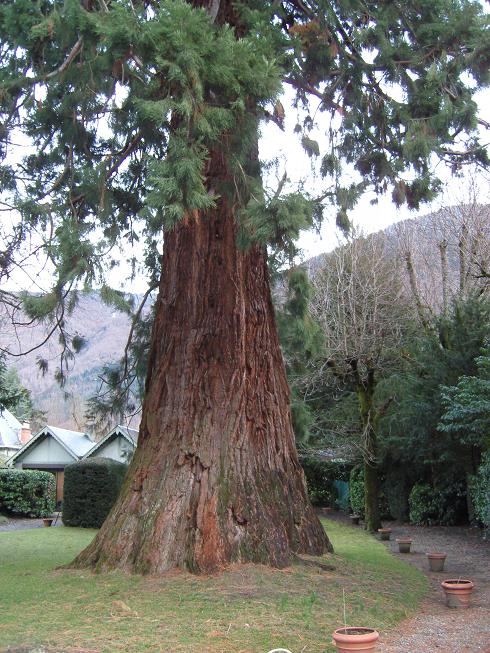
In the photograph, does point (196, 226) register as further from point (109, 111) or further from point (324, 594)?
point (324, 594)

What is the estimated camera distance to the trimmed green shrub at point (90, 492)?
18531 mm

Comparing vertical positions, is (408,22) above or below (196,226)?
above

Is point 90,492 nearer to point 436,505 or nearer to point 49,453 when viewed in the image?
point 436,505

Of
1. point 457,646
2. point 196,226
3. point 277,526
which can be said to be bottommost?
point 457,646

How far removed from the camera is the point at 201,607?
626 cm

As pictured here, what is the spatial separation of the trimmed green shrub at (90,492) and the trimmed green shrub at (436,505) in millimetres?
8487

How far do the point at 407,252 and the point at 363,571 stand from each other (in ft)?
44.6

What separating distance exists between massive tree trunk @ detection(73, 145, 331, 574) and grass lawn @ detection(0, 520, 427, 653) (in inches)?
15.0

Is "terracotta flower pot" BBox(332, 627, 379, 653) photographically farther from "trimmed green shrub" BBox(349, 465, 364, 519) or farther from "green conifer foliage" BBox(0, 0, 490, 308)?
"trimmed green shrub" BBox(349, 465, 364, 519)

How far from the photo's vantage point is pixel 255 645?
528 cm

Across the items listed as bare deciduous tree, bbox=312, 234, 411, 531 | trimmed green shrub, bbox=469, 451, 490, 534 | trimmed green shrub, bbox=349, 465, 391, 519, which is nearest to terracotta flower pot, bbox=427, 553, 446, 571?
trimmed green shrub, bbox=469, 451, 490, 534

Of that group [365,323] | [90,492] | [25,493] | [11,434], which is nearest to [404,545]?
[365,323]

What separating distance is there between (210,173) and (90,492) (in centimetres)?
1299

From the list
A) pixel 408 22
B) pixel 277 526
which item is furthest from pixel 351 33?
pixel 277 526
